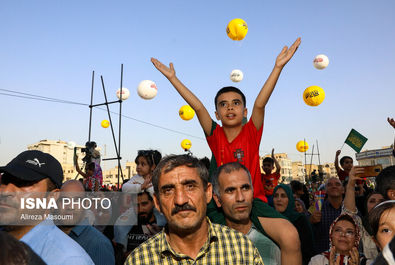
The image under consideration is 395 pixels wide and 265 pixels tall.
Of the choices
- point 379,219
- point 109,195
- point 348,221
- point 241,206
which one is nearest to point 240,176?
point 241,206

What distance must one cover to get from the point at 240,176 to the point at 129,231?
7.46ft

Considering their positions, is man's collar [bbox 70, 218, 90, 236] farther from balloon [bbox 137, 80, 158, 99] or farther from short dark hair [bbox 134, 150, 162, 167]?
balloon [bbox 137, 80, 158, 99]

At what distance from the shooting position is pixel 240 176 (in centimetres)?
262

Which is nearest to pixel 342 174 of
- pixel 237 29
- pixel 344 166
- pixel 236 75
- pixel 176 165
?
pixel 344 166

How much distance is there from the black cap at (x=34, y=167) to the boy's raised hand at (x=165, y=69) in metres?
1.71

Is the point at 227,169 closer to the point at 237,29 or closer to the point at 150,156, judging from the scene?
the point at 150,156

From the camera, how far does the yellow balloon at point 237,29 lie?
8992 millimetres

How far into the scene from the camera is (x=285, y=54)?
331cm

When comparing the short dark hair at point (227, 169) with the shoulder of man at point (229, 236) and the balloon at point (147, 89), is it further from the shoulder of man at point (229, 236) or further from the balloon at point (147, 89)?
the balloon at point (147, 89)

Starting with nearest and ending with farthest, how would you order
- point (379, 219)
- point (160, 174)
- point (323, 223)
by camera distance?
point (160, 174) → point (379, 219) → point (323, 223)

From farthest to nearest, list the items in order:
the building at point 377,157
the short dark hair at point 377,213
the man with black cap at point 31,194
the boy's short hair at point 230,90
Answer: the building at point 377,157 → the boy's short hair at point 230,90 → the short dark hair at point 377,213 → the man with black cap at point 31,194

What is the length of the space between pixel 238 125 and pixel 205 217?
1.33 meters

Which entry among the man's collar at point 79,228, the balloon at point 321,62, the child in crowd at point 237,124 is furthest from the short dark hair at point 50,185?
the balloon at point 321,62

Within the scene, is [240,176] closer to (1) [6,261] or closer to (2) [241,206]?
(2) [241,206]
